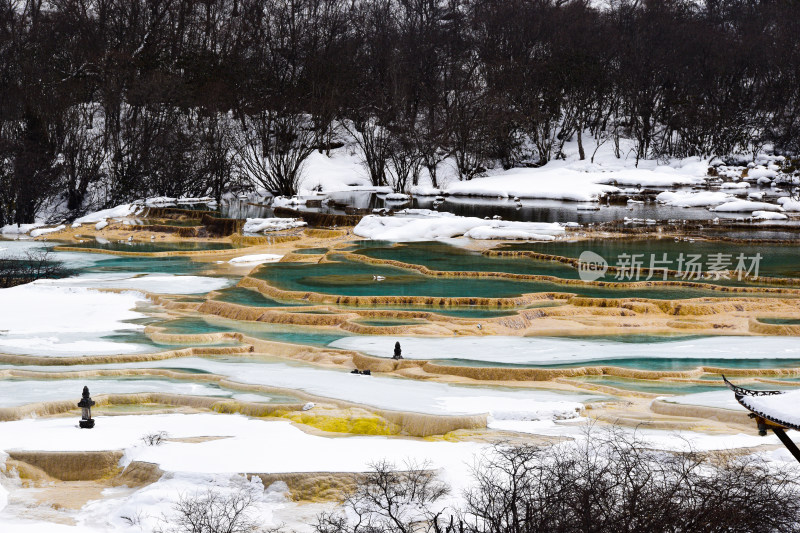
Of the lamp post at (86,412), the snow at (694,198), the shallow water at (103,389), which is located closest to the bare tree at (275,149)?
the snow at (694,198)

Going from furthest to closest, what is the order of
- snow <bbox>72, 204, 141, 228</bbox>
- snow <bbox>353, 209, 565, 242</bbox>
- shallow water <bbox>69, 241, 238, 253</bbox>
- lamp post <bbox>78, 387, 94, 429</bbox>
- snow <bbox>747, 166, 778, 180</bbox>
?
snow <bbox>747, 166, 778, 180</bbox>
snow <bbox>72, 204, 141, 228</bbox>
snow <bbox>353, 209, 565, 242</bbox>
shallow water <bbox>69, 241, 238, 253</bbox>
lamp post <bbox>78, 387, 94, 429</bbox>

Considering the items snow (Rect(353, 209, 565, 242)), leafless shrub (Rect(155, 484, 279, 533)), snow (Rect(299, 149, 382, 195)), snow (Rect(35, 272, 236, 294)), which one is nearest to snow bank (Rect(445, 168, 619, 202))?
snow (Rect(299, 149, 382, 195))

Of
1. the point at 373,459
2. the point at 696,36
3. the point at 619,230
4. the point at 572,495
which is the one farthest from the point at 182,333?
the point at 696,36

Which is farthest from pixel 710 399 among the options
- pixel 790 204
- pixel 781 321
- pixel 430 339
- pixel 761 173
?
pixel 761 173

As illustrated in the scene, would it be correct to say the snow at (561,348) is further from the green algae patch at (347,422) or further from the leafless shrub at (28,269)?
the leafless shrub at (28,269)

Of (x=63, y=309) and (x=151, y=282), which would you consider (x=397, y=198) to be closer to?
(x=151, y=282)

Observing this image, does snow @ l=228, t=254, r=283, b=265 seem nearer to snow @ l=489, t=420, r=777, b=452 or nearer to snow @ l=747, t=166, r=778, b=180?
snow @ l=489, t=420, r=777, b=452
